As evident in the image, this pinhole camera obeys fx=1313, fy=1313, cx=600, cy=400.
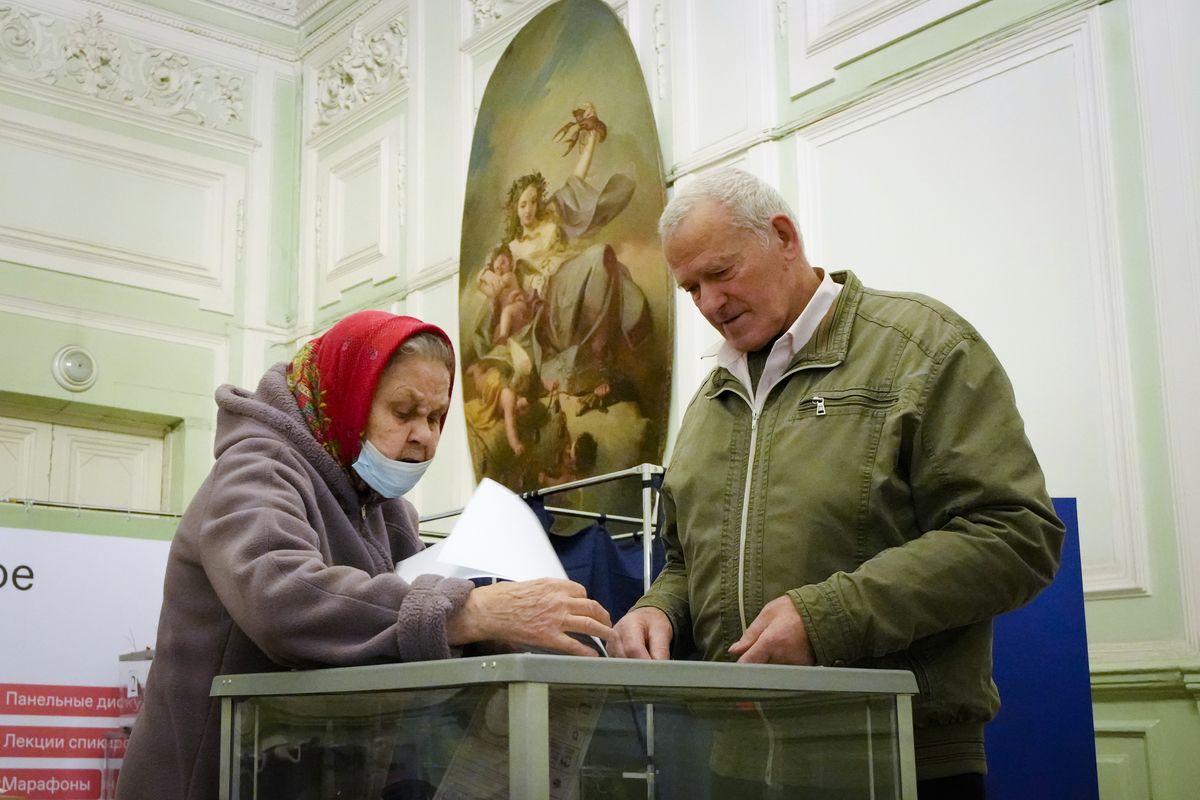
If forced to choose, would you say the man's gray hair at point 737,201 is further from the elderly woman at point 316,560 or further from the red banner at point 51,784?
the red banner at point 51,784

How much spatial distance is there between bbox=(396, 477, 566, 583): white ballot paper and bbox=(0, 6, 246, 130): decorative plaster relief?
296 inches

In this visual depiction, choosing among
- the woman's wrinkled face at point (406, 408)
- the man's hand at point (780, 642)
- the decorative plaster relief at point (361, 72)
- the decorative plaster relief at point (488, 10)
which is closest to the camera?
the man's hand at point (780, 642)

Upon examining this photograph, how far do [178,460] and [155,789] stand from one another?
7.11 m

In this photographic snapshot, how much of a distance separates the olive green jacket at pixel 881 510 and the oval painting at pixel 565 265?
363cm

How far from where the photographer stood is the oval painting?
623 centimetres

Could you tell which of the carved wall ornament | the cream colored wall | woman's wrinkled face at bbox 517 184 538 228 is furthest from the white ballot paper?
the carved wall ornament

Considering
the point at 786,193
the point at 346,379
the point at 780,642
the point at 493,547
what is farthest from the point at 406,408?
the point at 786,193

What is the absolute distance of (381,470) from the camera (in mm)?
2275

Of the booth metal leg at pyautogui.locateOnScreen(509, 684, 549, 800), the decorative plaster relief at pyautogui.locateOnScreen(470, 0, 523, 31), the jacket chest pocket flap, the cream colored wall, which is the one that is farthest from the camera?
the decorative plaster relief at pyautogui.locateOnScreen(470, 0, 523, 31)

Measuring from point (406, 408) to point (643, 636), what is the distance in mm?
585

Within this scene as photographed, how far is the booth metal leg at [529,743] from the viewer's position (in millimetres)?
1405

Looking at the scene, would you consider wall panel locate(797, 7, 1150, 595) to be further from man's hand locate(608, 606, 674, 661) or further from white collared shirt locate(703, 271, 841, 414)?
man's hand locate(608, 606, 674, 661)

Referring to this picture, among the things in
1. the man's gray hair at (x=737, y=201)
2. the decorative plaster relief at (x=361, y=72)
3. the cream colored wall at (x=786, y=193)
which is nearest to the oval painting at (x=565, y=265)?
the cream colored wall at (x=786, y=193)

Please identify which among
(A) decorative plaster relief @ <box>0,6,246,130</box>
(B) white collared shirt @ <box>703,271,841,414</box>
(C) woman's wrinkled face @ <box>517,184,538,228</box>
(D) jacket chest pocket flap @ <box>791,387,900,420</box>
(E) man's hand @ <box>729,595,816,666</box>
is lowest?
(E) man's hand @ <box>729,595,816,666</box>
